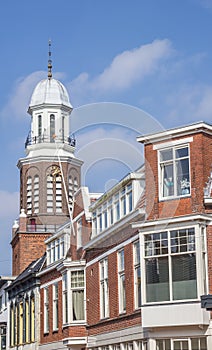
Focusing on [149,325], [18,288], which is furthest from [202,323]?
[18,288]

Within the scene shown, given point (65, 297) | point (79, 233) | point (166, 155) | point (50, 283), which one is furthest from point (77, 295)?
point (166, 155)

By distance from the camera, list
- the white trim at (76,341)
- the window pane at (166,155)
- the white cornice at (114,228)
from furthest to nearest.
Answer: the white trim at (76,341) → the white cornice at (114,228) → the window pane at (166,155)

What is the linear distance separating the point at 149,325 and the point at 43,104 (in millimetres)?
47992

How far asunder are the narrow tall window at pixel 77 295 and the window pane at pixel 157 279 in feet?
33.5

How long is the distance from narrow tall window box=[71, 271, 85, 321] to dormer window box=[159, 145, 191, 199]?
11.1 metres

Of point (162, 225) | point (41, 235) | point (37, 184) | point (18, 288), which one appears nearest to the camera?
point (162, 225)

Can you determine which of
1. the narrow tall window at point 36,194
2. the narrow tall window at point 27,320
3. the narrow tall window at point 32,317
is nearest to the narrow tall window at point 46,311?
the narrow tall window at point 32,317

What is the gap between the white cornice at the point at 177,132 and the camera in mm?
28172

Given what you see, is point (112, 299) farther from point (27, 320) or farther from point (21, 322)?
point (21, 322)

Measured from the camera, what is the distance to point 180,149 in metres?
28.7

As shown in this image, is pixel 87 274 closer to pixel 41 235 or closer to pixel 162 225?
pixel 162 225

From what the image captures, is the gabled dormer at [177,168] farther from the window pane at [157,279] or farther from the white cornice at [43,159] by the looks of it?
the white cornice at [43,159]

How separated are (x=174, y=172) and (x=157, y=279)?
3.96m

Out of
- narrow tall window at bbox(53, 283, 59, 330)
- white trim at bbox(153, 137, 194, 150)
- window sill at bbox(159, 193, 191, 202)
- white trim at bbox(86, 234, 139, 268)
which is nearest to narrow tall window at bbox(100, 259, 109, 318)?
white trim at bbox(86, 234, 139, 268)
